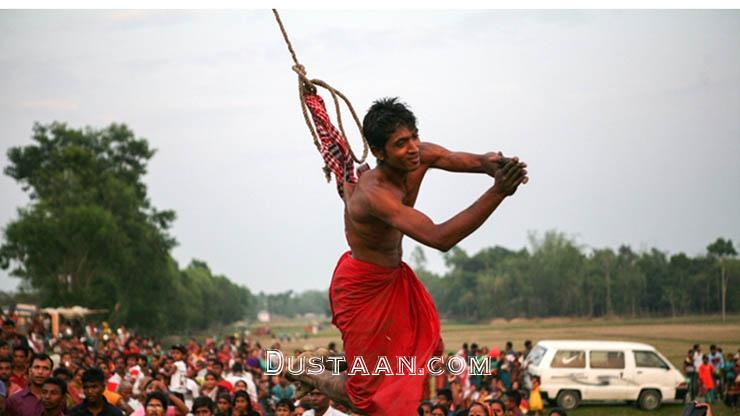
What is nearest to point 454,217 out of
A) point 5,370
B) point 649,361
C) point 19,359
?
point 5,370

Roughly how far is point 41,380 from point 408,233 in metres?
5.23

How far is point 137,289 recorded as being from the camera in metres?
66.4

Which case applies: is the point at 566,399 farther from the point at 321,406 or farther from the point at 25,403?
the point at 25,403

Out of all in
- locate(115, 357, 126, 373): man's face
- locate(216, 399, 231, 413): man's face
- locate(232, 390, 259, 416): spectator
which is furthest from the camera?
locate(115, 357, 126, 373): man's face

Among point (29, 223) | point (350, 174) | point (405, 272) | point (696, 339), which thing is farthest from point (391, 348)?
point (29, 223)

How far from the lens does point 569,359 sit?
26.5 metres

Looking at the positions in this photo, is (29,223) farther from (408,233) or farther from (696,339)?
(408,233)

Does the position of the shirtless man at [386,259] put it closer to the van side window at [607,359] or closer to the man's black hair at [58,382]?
the man's black hair at [58,382]

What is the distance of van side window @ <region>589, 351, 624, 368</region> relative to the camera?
87.6 ft

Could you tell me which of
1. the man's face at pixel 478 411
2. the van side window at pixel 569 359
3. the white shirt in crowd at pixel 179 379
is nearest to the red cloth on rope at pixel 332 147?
the man's face at pixel 478 411

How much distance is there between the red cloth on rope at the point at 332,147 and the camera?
25.3ft

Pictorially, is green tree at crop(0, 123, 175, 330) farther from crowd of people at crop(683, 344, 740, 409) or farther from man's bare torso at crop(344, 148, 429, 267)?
man's bare torso at crop(344, 148, 429, 267)

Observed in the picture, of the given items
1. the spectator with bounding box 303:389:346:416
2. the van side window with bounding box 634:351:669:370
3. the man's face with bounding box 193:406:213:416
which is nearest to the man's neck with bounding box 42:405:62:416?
the man's face with bounding box 193:406:213:416

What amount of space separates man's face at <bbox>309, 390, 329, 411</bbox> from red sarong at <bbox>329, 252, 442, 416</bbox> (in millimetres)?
1969
